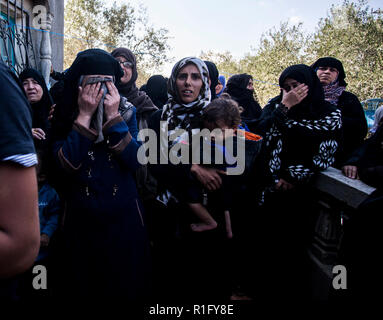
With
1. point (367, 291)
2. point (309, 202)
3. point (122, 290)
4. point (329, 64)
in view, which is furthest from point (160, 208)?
point (329, 64)

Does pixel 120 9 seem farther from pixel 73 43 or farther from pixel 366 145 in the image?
pixel 366 145

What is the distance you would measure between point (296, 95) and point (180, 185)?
46.5 inches

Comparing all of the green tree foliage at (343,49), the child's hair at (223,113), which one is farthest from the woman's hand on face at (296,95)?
the green tree foliage at (343,49)

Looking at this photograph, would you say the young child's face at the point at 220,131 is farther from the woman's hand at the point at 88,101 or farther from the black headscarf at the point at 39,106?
the black headscarf at the point at 39,106

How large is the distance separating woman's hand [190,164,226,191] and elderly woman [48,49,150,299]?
484 millimetres

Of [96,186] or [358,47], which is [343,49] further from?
[96,186]

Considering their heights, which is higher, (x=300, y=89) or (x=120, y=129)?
(x=300, y=89)

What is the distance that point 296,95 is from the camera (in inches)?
89.3

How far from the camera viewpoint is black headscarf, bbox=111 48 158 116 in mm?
2545

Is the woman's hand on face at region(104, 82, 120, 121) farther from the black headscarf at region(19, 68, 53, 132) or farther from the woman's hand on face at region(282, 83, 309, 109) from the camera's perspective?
the woman's hand on face at region(282, 83, 309, 109)

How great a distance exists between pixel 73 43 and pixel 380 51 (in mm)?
21520

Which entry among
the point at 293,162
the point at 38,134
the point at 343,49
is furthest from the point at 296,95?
the point at 343,49

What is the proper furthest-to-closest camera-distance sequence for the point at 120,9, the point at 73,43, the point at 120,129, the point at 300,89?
the point at 73,43, the point at 120,9, the point at 300,89, the point at 120,129

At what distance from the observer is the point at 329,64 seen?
3.21 meters
